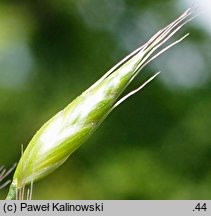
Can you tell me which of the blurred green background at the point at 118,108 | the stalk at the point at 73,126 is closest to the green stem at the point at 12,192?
the stalk at the point at 73,126

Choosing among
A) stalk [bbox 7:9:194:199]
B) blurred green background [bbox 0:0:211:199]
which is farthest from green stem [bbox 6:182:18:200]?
blurred green background [bbox 0:0:211:199]

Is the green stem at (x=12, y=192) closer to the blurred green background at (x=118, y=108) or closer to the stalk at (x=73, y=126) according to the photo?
the stalk at (x=73, y=126)

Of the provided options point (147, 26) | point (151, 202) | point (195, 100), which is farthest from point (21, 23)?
point (151, 202)

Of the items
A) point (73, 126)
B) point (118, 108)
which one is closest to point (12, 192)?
point (73, 126)

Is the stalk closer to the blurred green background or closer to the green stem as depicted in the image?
the green stem

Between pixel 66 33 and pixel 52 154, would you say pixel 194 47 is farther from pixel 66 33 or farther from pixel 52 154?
pixel 52 154
